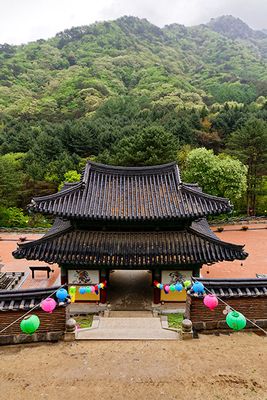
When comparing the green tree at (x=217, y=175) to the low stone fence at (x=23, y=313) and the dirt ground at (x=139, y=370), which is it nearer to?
the dirt ground at (x=139, y=370)

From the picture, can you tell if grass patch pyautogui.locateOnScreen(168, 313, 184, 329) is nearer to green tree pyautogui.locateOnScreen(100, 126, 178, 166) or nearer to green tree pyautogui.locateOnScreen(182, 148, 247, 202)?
green tree pyautogui.locateOnScreen(182, 148, 247, 202)

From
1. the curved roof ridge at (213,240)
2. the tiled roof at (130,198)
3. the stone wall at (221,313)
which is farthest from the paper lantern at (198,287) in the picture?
the curved roof ridge at (213,240)

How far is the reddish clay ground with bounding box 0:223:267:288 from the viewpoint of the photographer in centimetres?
2223

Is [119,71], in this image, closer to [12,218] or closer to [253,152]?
[253,152]

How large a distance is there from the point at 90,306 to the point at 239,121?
160ft

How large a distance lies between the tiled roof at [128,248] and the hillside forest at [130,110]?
20.7 meters

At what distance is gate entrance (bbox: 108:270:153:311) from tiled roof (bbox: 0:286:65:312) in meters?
6.84

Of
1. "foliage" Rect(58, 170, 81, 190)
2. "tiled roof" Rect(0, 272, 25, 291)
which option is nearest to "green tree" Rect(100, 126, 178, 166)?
"foliage" Rect(58, 170, 81, 190)

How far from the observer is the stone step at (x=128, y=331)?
1094 cm

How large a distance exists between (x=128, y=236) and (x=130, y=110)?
70.5m

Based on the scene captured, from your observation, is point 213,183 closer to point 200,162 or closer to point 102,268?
point 200,162

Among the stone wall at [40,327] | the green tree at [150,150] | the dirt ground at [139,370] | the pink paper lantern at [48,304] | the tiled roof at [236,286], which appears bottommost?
the dirt ground at [139,370]

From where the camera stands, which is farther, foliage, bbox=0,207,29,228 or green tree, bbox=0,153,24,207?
green tree, bbox=0,153,24,207

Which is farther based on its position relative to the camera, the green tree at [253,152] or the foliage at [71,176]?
the foliage at [71,176]
